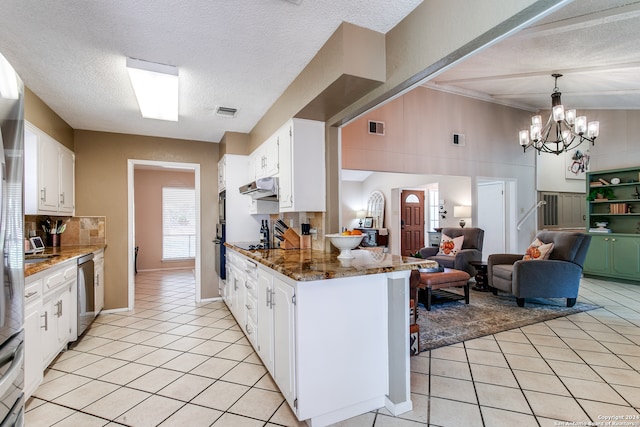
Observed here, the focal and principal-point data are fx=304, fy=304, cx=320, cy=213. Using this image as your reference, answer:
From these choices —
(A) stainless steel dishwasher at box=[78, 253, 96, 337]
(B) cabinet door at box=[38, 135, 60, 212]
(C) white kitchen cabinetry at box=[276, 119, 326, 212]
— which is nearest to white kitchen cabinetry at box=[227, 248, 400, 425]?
(C) white kitchen cabinetry at box=[276, 119, 326, 212]

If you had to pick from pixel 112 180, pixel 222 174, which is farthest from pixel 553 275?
pixel 112 180

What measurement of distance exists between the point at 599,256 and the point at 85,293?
7957 mm

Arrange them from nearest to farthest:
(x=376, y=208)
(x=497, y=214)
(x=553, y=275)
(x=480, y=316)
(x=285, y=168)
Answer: (x=285, y=168) < (x=480, y=316) < (x=553, y=275) < (x=497, y=214) < (x=376, y=208)

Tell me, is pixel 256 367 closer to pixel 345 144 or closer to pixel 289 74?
pixel 289 74

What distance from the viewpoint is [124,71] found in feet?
8.19

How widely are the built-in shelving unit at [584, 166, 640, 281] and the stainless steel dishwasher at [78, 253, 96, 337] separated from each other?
7.94m

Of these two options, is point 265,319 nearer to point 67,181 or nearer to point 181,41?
point 181,41

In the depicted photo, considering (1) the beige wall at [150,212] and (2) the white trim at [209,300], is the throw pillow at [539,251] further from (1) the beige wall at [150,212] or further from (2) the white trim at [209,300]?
(1) the beige wall at [150,212]

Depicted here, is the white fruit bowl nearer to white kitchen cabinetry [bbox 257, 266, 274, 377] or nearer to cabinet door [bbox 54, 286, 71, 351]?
white kitchen cabinetry [bbox 257, 266, 274, 377]

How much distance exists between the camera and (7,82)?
1067mm

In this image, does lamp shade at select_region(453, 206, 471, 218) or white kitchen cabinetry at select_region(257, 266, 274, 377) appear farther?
lamp shade at select_region(453, 206, 471, 218)

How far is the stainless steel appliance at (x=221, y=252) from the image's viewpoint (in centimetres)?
405

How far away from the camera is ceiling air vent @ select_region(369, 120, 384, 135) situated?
556 centimetres

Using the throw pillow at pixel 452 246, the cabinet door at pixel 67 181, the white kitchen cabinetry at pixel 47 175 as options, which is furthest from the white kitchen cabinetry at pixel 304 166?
the throw pillow at pixel 452 246
